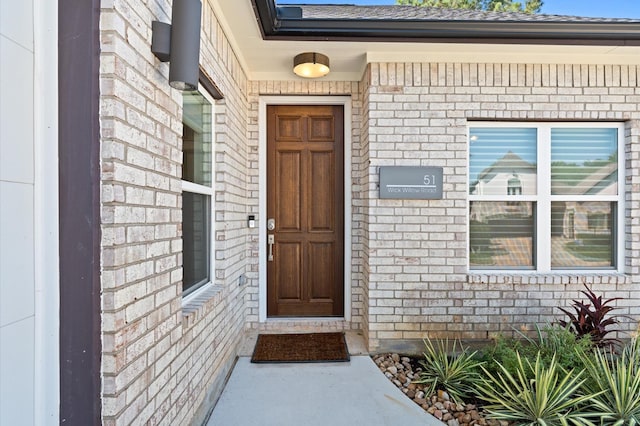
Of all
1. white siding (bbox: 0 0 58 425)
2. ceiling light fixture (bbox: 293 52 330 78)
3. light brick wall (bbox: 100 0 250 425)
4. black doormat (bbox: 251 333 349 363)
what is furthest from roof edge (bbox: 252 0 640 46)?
black doormat (bbox: 251 333 349 363)

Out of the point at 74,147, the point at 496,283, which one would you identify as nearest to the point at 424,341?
the point at 496,283

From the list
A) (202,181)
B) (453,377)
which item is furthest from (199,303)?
(453,377)

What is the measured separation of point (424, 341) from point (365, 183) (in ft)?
5.28

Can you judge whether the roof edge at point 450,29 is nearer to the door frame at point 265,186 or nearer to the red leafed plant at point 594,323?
the door frame at point 265,186

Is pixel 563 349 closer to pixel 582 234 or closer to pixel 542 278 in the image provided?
pixel 542 278

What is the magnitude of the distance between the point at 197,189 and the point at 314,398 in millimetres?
1757

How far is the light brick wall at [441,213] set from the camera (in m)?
3.25

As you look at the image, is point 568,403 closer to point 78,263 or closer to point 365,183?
point 365,183

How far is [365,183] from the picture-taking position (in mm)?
3434

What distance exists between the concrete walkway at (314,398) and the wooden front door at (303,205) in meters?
0.97

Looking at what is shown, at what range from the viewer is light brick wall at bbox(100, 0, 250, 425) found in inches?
50.3

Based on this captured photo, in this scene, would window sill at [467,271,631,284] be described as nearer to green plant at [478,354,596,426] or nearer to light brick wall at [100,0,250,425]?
green plant at [478,354,596,426]

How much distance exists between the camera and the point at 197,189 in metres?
2.40

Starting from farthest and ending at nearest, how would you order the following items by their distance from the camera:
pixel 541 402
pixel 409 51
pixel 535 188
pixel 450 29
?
pixel 535 188, pixel 409 51, pixel 450 29, pixel 541 402
